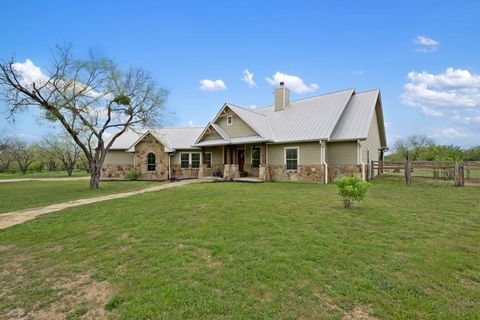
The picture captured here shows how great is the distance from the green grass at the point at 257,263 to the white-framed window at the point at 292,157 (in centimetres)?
993

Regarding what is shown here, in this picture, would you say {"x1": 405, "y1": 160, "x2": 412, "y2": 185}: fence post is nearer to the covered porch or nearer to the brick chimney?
the covered porch

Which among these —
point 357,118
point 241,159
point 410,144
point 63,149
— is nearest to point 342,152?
point 357,118

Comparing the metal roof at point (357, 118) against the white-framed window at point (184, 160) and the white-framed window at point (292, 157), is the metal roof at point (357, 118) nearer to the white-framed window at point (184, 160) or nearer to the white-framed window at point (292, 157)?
the white-framed window at point (292, 157)

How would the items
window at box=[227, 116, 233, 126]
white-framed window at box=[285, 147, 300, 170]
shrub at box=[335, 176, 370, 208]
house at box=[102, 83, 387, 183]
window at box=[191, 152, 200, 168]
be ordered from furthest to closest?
window at box=[191, 152, 200, 168] → window at box=[227, 116, 233, 126] → white-framed window at box=[285, 147, 300, 170] → house at box=[102, 83, 387, 183] → shrub at box=[335, 176, 370, 208]

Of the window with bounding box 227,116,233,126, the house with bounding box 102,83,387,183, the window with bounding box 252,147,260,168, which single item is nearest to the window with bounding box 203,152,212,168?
the house with bounding box 102,83,387,183

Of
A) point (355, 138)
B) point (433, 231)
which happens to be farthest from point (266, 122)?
point (433, 231)

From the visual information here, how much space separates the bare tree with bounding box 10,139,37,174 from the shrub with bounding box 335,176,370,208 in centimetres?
5584

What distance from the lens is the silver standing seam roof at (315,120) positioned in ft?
55.6

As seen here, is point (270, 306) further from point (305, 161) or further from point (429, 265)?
point (305, 161)

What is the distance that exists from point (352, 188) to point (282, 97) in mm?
15962

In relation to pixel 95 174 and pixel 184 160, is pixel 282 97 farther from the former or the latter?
pixel 95 174

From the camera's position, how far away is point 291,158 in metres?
18.1

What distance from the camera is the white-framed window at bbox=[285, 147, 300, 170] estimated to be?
702 inches

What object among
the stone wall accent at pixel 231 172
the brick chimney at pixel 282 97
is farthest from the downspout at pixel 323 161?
the brick chimney at pixel 282 97
